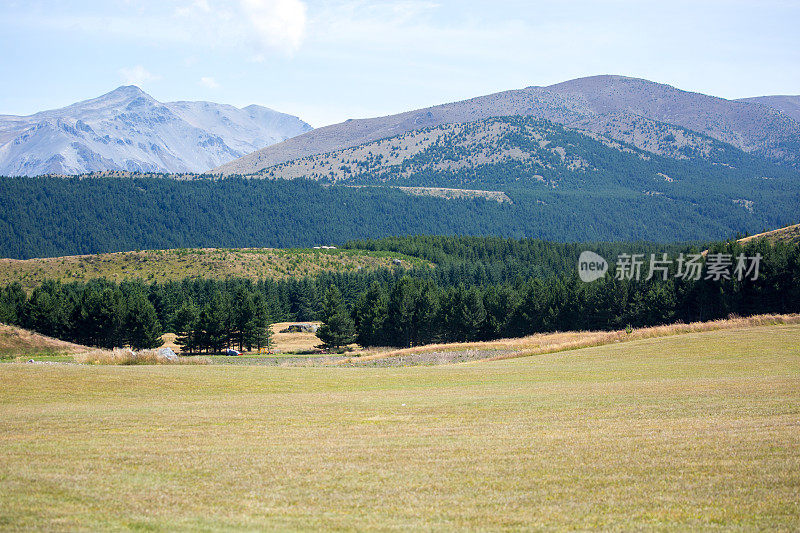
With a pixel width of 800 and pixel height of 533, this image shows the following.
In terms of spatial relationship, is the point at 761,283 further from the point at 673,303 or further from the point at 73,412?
the point at 73,412

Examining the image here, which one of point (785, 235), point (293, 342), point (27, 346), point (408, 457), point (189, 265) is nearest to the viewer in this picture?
point (408, 457)

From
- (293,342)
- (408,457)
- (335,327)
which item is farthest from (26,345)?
(408,457)

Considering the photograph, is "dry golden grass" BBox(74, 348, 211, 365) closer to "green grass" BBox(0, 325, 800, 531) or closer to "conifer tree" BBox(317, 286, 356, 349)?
"green grass" BBox(0, 325, 800, 531)

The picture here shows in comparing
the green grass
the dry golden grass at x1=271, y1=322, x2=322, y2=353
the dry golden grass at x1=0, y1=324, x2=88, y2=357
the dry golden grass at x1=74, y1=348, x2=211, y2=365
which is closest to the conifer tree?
the dry golden grass at x1=271, y1=322, x2=322, y2=353

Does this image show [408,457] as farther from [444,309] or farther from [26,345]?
[444,309]

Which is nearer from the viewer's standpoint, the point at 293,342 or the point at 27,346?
the point at 27,346

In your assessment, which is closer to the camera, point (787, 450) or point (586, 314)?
point (787, 450)

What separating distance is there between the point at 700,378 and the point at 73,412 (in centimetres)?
2739

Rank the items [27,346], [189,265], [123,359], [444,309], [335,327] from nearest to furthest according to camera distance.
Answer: [123,359] < [27,346] < [335,327] < [444,309] < [189,265]

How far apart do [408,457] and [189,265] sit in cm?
16814

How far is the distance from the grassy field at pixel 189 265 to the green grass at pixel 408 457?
142996mm

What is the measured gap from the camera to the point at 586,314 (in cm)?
9031

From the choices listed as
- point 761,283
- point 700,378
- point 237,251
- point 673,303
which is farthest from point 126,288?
point 700,378

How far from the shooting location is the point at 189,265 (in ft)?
578
